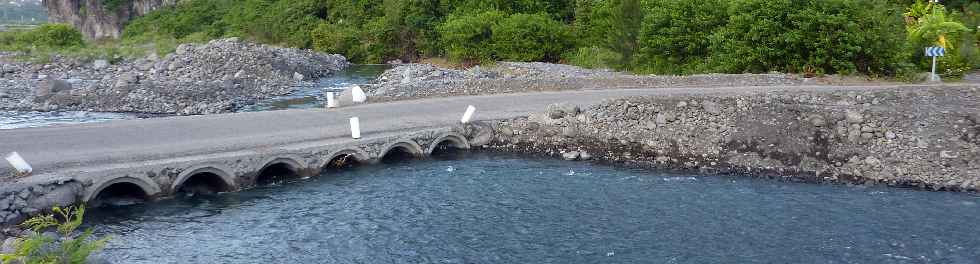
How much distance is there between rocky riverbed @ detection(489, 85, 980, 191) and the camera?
19531 millimetres

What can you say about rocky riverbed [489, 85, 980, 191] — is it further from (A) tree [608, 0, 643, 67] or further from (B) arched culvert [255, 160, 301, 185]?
(A) tree [608, 0, 643, 67]

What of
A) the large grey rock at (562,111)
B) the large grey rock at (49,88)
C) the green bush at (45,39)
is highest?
the green bush at (45,39)

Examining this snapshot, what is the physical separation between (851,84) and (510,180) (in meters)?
13.8

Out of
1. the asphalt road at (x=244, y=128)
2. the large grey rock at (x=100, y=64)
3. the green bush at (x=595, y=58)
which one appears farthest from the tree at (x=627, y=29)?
the large grey rock at (x=100, y=64)

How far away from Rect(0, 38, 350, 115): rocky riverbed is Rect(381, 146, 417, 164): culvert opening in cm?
1132

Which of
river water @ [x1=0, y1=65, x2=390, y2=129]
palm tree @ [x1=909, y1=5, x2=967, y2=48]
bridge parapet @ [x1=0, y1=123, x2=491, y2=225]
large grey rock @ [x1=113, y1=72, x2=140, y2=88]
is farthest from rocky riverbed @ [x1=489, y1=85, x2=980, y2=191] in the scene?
large grey rock @ [x1=113, y1=72, x2=140, y2=88]

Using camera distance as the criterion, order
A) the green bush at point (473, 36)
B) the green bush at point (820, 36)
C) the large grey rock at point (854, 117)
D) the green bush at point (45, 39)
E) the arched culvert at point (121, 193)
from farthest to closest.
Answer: the green bush at point (45, 39), the green bush at point (473, 36), the green bush at point (820, 36), the large grey rock at point (854, 117), the arched culvert at point (121, 193)

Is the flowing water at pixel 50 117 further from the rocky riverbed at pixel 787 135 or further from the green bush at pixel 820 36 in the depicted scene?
the green bush at pixel 820 36

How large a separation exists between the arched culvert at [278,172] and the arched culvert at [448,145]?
4039 mm

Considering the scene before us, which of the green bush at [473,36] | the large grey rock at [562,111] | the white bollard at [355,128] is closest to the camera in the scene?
the white bollard at [355,128]

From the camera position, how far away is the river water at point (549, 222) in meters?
14.6

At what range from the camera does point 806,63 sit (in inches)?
1166

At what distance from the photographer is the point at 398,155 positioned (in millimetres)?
23203

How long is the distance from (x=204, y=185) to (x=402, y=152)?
5740 millimetres
